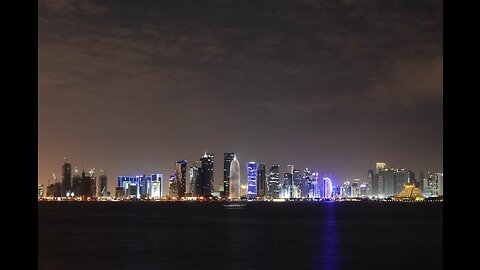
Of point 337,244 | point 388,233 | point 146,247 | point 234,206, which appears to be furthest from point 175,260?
point 234,206

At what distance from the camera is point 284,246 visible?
141 feet

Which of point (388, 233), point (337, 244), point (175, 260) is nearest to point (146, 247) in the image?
point (175, 260)

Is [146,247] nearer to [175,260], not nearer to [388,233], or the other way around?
[175,260]

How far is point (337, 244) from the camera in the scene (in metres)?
45.5
